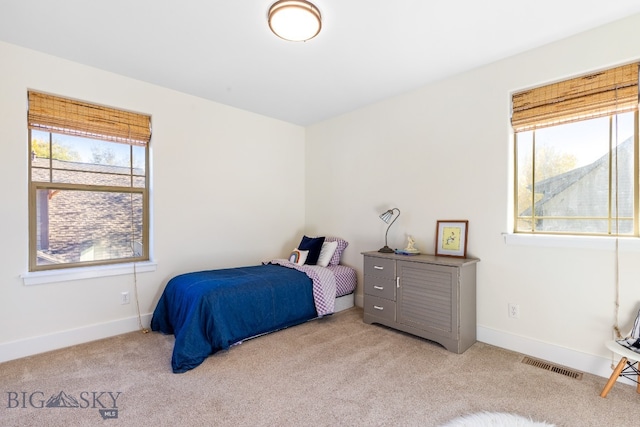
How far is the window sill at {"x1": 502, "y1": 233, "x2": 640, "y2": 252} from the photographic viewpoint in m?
2.12

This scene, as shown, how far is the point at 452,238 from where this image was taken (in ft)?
9.88

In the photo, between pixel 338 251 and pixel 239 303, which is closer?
pixel 239 303

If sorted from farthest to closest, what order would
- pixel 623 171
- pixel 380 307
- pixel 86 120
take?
pixel 380 307 → pixel 86 120 → pixel 623 171

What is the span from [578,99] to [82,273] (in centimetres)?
451

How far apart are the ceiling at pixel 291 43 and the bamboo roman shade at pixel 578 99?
0.37 metres

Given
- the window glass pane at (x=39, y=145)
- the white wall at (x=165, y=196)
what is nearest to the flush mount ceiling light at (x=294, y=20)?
the white wall at (x=165, y=196)

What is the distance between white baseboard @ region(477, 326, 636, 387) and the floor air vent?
59 mm

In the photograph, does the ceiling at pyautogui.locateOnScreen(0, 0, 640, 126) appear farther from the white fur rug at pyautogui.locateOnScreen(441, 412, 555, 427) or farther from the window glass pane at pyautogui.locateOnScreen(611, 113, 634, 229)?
the white fur rug at pyautogui.locateOnScreen(441, 412, 555, 427)

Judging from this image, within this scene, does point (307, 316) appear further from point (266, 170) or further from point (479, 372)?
point (266, 170)

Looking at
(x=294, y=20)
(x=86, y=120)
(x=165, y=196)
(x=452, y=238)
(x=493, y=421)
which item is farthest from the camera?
(x=165, y=196)

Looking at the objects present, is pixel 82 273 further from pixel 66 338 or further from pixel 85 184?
pixel 85 184

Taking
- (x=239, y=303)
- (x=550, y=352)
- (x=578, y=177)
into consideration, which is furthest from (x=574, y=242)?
(x=239, y=303)

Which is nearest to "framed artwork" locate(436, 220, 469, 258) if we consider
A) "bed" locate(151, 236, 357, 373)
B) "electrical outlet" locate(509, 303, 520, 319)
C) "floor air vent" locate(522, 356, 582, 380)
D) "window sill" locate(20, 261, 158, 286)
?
"electrical outlet" locate(509, 303, 520, 319)

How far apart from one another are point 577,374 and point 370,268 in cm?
A: 181
